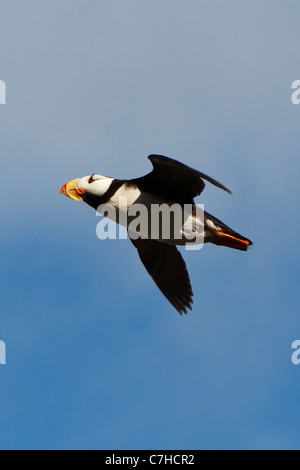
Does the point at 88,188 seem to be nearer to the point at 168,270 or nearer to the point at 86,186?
the point at 86,186

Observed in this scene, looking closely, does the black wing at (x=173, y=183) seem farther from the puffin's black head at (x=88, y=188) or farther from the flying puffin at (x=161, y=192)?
the puffin's black head at (x=88, y=188)

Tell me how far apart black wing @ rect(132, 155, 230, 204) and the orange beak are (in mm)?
866

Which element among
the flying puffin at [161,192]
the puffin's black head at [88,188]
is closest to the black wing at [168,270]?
the flying puffin at [161,192]

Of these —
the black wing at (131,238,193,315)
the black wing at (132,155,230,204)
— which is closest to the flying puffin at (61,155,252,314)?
the black wing at (132,155,230,204)

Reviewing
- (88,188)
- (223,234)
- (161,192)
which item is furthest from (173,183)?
(88,188)

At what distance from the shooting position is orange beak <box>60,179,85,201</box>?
43.7 feet

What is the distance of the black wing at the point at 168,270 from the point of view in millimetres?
13914

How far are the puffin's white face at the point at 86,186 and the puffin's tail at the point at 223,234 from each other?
160 centimetres

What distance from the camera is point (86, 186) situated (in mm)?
13227

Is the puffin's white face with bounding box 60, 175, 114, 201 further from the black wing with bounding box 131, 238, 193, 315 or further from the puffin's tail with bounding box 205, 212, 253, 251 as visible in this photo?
the puffin's tail with bounding box 205, 212, 253, 251
